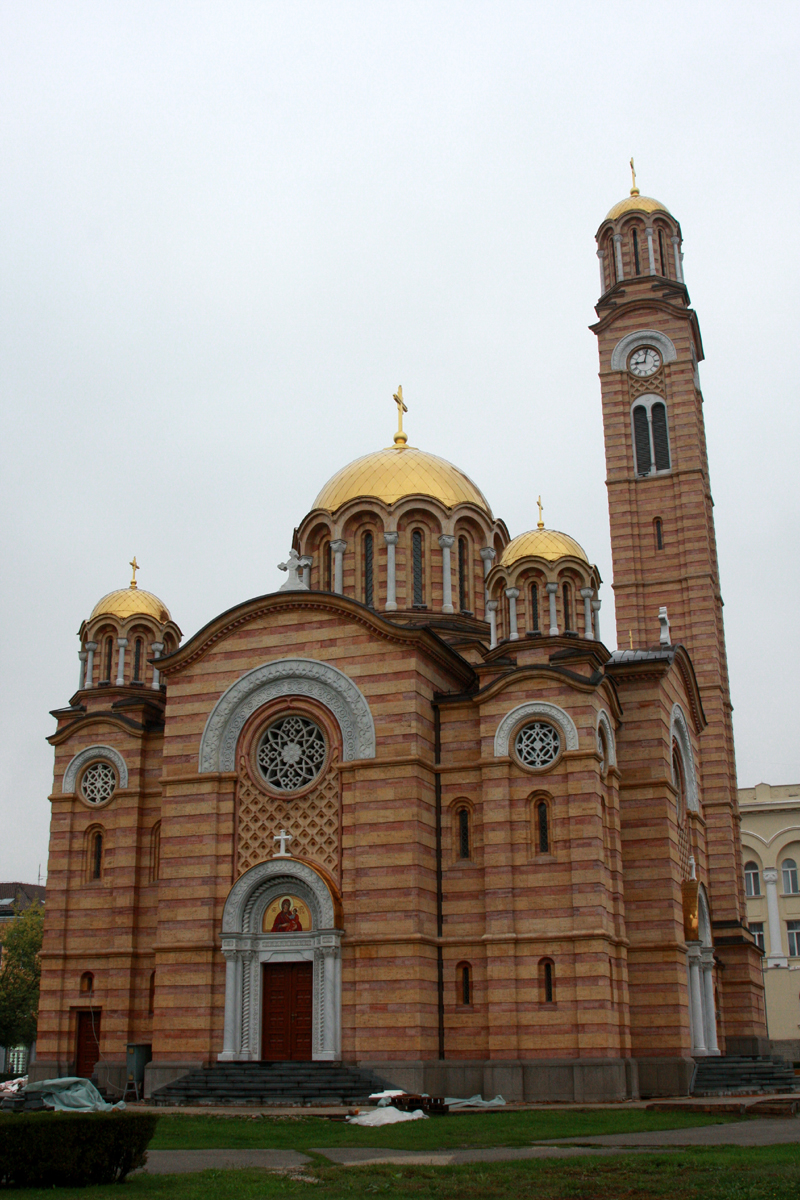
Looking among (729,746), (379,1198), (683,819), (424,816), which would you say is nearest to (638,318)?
(729,746)

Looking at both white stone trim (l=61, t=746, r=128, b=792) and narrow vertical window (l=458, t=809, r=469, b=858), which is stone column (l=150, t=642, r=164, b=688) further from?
narrow vertical window (l=458, t=809, r=469, b=858)

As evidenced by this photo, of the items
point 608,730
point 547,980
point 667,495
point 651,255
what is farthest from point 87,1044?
point 651,255

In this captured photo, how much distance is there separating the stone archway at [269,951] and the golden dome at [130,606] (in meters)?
8.81

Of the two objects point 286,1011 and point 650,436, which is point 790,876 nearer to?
point 650,436

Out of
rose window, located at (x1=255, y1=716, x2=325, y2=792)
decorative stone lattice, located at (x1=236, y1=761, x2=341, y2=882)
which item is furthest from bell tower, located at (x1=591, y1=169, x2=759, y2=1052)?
decorative stone lattice, located at (x1=236, y1=761, x2=341, y2=882)

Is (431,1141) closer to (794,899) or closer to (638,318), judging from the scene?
(638,318)

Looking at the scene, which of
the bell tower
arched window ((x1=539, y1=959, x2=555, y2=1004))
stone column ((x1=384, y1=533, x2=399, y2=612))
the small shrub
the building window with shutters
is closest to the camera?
the small shrub

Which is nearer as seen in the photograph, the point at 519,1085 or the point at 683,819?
the point at 519,1085

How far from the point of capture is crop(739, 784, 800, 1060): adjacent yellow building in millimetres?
48344

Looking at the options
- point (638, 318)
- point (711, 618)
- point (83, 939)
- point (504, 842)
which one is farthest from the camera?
point (638, 318)

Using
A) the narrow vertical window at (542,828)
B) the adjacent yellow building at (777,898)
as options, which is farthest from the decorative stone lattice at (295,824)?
the adjacent yellow building at (777,898)

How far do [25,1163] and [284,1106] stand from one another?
40.5 ft

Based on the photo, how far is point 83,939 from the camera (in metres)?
29.4

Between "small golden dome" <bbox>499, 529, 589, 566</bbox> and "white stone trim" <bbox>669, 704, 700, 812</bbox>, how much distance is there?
503 cm
